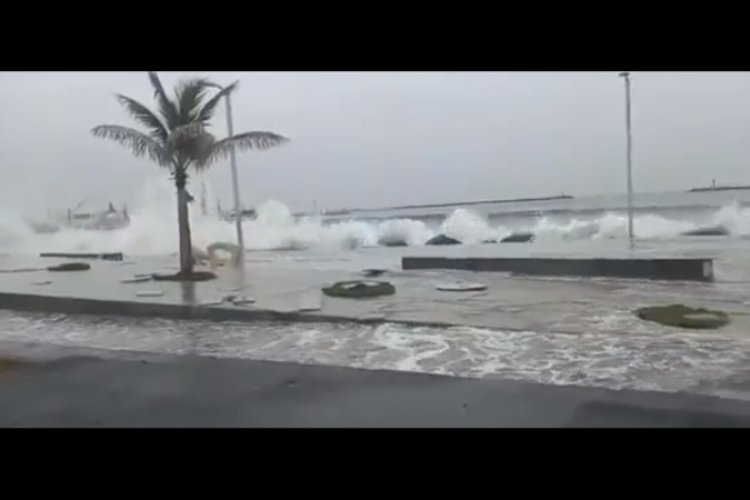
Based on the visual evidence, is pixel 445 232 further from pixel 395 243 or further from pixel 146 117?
pixel 146 117

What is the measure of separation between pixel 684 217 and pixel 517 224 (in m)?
6.62

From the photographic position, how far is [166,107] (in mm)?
11844

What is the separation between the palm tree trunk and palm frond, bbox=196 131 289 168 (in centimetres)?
41

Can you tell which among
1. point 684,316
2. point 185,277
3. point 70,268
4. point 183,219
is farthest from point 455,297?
point 70,268

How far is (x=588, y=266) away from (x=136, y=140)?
824cm

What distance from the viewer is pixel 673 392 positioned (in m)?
4.38

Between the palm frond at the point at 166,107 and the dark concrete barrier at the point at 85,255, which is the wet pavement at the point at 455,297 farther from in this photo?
the dark concrete barrier at the point at 85,255

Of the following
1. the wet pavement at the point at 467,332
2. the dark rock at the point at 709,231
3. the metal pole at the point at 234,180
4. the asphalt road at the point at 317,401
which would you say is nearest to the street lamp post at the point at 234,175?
the metal pole at the point at 234,180

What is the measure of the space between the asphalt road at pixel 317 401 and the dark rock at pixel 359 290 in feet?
13.6

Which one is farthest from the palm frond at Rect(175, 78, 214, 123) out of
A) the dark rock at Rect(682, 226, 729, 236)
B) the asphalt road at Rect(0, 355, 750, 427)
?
the dark rock at Rect(682, 226, 729, 236)

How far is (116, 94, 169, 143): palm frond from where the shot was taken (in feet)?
38.4

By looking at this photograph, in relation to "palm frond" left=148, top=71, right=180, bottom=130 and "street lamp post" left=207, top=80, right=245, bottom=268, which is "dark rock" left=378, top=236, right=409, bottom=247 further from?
"palm frond" left=148, top=71, right=180, bottom=130
